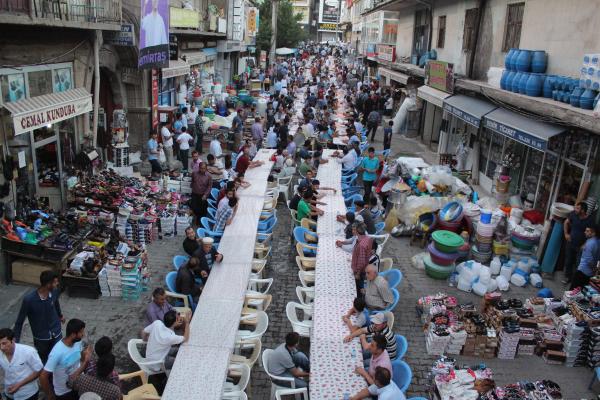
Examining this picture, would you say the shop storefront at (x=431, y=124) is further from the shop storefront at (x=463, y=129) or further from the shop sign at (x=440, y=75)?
the shop storefront at (x=463, y=129)

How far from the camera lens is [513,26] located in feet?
46.4

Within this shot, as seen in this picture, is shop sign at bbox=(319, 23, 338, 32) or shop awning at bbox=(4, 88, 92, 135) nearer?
shop awning at bbox=(4, 88, 92, 135)

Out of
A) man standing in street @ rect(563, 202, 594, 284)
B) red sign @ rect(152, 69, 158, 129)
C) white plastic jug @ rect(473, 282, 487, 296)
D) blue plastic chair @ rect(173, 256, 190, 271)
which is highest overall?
red sign @ rect(152, 69, 158, 129)

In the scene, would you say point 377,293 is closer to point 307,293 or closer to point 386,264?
point 307,293

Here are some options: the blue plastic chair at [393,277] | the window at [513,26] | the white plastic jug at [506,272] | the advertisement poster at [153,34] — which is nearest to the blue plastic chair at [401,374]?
the blue plastic chair at [393,277]

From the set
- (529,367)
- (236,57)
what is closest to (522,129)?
(529,367)

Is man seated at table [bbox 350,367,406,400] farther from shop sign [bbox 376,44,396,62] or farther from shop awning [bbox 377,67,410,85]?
shop sign [bbox 376,44,396,62]

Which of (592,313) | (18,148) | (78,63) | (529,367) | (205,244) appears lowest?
(529,367)

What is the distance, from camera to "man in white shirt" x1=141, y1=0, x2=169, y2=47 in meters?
14.1

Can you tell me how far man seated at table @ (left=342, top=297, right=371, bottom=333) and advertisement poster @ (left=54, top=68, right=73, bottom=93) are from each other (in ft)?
29.4

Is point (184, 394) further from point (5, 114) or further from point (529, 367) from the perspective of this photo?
point (5, 114)

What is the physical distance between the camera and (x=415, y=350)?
8.16 metres

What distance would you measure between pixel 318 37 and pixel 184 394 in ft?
372

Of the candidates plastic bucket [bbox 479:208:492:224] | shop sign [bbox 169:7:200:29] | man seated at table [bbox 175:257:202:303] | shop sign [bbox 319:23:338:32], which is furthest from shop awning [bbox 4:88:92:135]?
shop sign [bbox 319:23:338:32]
